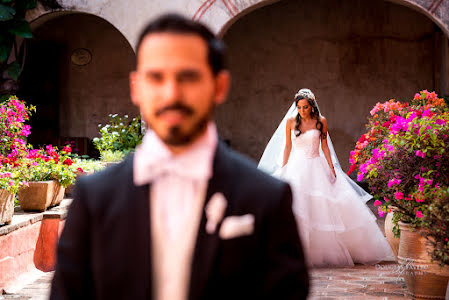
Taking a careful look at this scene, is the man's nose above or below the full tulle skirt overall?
above

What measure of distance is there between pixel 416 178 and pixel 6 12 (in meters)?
7.49

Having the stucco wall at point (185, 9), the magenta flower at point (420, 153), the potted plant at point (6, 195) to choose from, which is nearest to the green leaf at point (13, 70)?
the stucco wall at point (185, 9)

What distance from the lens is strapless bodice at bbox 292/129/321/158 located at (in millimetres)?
6945

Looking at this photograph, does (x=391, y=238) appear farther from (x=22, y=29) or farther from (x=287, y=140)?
(x=22, y=29)

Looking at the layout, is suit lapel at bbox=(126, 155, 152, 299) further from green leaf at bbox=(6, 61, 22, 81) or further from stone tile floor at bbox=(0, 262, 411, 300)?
green leaf at bbox=(6, 61, 22, 81)

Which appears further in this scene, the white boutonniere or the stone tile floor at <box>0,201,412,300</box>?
the stone tile floor at <box>0,201,412,300</box>

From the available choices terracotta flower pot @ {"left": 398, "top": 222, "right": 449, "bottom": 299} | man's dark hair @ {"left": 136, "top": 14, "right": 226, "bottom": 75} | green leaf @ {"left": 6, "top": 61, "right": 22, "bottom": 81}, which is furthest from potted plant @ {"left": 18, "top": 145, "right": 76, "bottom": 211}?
man's dark hair @ {"left": 136, "top": 14, "right": 226, "bottom": 75}

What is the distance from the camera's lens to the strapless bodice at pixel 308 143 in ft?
22.8

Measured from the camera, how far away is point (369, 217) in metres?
6.76

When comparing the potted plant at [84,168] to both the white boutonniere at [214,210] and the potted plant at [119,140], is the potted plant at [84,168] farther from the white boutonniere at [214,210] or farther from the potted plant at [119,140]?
the white boutonniere at [214,210]

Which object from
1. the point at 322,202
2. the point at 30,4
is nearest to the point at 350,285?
the point at 322,202

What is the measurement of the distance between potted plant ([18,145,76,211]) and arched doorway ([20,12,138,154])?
536 centimetres

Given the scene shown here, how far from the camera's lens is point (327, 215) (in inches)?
260

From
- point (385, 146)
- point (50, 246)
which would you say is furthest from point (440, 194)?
point (50, 246)
